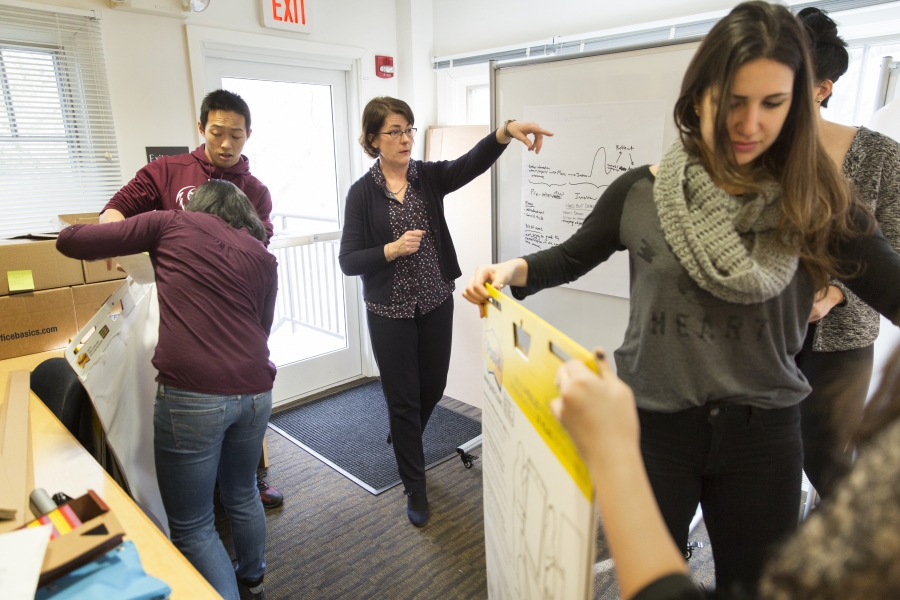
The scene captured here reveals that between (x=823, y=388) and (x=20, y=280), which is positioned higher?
(x=20, y=280)

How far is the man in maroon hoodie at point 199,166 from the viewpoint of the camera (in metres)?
2.04

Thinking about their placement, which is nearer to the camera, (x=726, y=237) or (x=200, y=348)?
(x=726, y=237)

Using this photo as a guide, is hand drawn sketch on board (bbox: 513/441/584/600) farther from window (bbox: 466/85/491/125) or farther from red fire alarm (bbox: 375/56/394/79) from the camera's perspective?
red fire alarm (bbox: 375/56/394/79)

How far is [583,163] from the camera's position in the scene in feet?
6.54

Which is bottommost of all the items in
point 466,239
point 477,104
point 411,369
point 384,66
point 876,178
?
point 411,369

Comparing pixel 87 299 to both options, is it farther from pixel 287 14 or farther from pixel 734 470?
pixel 734 470

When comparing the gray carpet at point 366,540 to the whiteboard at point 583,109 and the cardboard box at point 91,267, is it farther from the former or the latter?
the cardboard box at point 91,267

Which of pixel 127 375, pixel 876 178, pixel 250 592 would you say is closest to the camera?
pixel 876 178

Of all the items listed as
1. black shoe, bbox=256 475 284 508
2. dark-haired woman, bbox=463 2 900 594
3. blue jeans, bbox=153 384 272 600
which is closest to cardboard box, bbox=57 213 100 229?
blue jeans, bbox=153 384 272 600

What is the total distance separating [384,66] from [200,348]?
8.08ft

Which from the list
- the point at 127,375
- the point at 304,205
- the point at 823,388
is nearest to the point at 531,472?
the point at 823,388

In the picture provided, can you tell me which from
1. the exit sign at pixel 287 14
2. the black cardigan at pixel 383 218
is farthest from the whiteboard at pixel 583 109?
the exit sign at pixel 287 14

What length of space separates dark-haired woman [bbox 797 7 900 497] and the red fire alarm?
240cm

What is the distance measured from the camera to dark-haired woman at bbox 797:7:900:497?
1262mm
